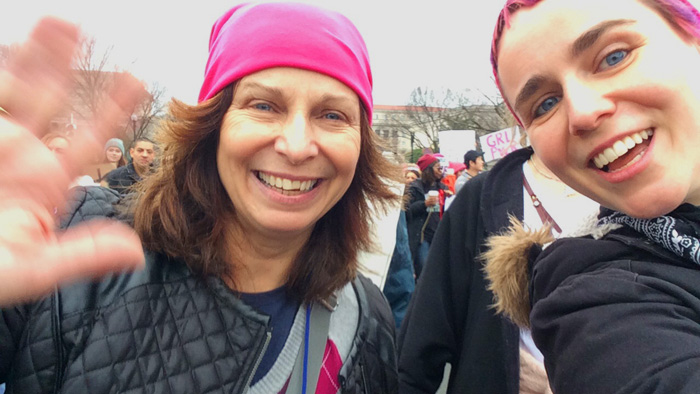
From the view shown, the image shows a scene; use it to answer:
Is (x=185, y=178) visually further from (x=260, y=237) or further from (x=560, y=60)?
(x=560, y=60)

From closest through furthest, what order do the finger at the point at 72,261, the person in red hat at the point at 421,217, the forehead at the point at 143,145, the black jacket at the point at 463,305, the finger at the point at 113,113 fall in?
the finger at the point at 72,261 → the finger at the point at 113,113 → the black jacket at the point at 463,305 → the forehead at the point at 143,145 → the person in red hat at the point at 421,217

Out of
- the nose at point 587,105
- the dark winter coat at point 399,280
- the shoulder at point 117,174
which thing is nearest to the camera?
the nose at point 587,105

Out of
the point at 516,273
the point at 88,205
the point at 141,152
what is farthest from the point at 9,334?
the point at 141,152

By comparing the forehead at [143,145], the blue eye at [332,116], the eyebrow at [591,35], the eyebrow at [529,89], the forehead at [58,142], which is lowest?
the forehead at [58,142]

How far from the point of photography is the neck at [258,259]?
1375 mm

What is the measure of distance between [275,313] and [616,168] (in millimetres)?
1029

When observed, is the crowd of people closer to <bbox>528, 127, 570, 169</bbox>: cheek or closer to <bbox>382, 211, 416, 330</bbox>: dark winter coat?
<bbox>528, 127, 570, 169</bbox>: cheek

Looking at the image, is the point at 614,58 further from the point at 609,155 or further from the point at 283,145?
the point at 283,145

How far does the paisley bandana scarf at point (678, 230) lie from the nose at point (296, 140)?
2.77 ft

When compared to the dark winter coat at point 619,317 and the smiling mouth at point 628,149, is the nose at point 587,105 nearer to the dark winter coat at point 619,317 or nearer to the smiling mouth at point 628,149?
the smiling mouth at point 628,149

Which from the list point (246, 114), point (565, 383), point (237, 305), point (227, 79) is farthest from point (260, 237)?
point (565, 383)

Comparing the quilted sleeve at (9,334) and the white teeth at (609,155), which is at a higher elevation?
the white teeth at (609,155)

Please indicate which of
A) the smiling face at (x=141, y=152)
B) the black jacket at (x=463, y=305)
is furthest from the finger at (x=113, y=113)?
the smiling face at (x=141, y=152)

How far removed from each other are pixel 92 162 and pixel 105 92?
135 millimetres
